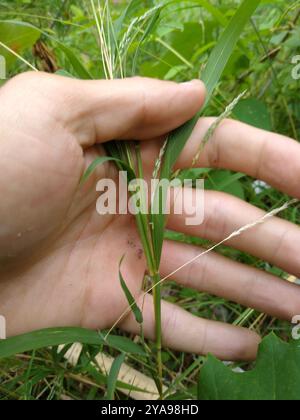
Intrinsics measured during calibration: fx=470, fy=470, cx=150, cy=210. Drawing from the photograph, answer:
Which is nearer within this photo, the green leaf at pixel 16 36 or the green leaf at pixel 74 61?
the green leaf at pixel 74 61

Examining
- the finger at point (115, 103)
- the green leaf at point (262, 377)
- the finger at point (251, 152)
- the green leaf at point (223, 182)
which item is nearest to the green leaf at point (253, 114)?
the green leaf at point (223, 182)

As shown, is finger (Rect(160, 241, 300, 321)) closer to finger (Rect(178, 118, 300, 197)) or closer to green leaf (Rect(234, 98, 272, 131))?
finger (Rect(178, 118, 300, 197))

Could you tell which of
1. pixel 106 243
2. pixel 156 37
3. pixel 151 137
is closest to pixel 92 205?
pixel 106 243

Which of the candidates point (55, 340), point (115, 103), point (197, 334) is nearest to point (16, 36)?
point (115, 103)

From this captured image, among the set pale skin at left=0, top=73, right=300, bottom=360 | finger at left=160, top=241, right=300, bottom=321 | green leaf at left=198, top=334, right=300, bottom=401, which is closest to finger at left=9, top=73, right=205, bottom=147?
pale skin at left=0, top=73, right=300, bottom=360

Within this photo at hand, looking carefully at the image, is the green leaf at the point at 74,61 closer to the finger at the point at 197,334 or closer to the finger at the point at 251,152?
the finger at the point at 251,152
